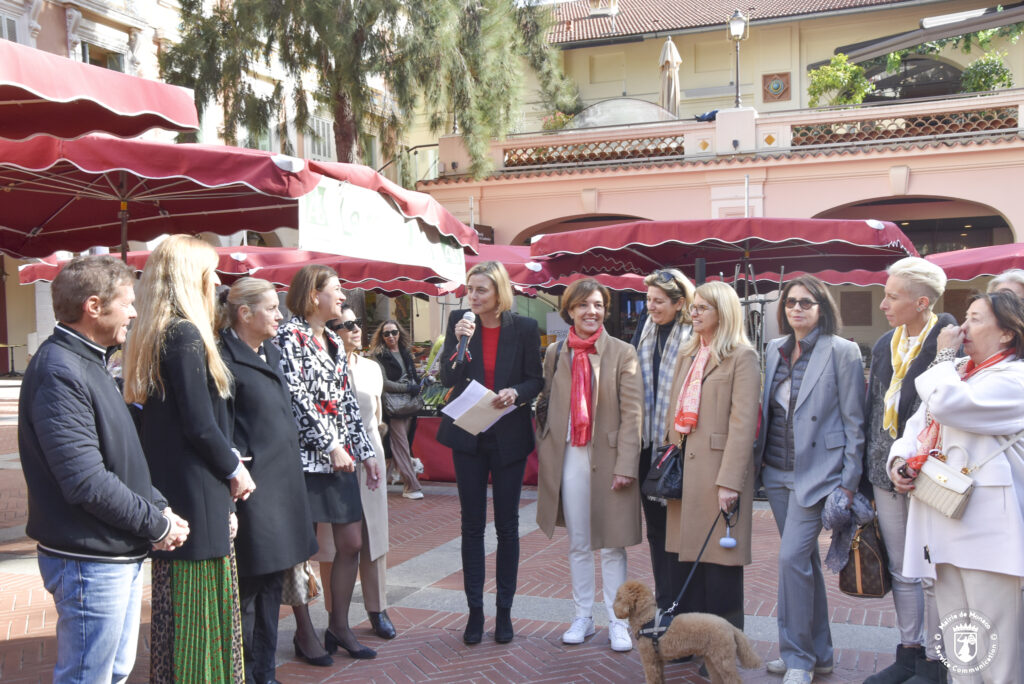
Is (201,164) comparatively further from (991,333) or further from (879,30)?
(879,30)

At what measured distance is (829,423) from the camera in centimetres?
407

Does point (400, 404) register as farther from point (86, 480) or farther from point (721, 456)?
point (86, 480)

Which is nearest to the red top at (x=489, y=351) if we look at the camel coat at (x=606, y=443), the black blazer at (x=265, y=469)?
the camel coat at (x=606, y=443)

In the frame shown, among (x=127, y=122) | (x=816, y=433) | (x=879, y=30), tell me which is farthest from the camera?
(x=879, y=30)

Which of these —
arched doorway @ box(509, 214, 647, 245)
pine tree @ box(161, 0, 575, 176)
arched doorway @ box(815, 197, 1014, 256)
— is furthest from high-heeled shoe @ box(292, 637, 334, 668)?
arched doorway @ box(815, 197, 1014, 256)

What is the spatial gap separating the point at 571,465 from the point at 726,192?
15578mm

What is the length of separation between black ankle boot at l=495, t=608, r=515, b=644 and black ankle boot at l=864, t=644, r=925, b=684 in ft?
5.81

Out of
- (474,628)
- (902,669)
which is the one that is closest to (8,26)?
(474,628)

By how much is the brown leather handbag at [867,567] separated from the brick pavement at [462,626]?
544mm

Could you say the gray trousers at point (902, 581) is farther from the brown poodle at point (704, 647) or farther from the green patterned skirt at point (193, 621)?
the green patterned skirt at point (193, 621)

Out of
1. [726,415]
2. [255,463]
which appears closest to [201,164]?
[255,463]

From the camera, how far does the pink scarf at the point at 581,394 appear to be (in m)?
4.65

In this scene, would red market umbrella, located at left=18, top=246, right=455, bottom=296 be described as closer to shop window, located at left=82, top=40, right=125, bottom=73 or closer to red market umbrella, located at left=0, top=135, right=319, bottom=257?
red market umbrella, located at left=0, top=135, right=319, bottom=257

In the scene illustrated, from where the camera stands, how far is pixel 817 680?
4148mm
